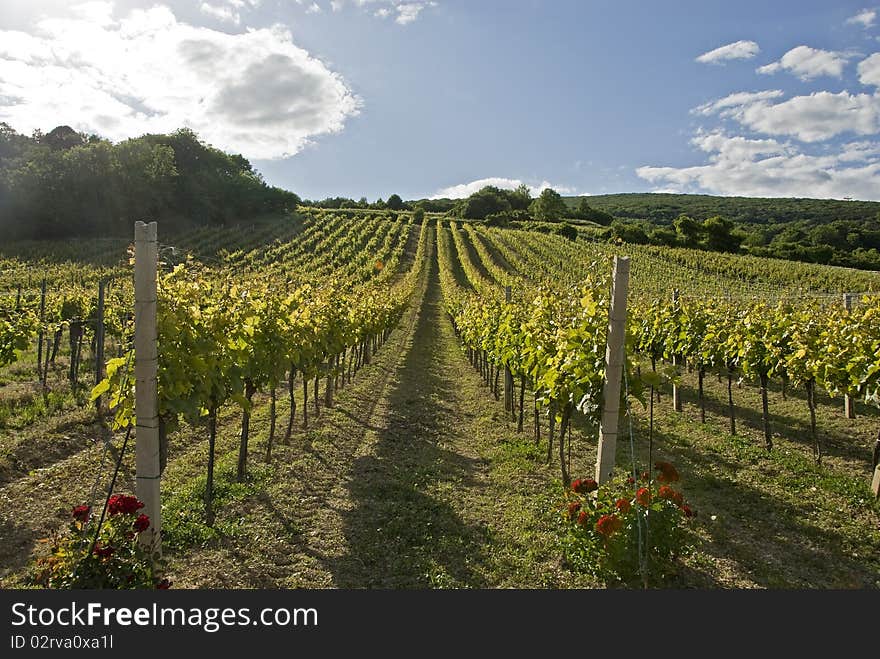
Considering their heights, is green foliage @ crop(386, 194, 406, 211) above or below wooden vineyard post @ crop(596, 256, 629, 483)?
above

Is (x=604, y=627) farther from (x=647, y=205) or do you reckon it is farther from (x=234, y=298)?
(x=647, y=205)

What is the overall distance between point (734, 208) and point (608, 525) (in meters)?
127

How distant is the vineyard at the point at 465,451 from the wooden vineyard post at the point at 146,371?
36cm

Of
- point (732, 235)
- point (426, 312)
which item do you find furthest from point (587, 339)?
point (732, 235)

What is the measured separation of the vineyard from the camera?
483 centimetres

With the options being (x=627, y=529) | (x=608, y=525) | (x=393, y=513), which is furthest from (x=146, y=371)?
(x=627, y=529)

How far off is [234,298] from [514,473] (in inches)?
171

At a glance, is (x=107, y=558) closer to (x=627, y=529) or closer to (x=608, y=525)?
(x=608, y=525)

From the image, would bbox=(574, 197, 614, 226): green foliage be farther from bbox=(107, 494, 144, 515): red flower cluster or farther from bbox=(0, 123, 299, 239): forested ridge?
bbox=(107, 494, 144, 515): red flower cluster

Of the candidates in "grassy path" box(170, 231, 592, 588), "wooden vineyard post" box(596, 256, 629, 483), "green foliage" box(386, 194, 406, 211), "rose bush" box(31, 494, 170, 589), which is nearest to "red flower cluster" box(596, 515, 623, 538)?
"grassy path" box(170, 231, 592, 588)

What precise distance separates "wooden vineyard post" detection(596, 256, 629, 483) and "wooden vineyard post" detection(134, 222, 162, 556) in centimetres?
385

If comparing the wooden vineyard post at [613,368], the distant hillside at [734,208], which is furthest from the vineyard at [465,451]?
the distant hillside at [734,208]

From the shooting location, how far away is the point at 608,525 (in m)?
4.23

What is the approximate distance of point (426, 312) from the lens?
113 ft
